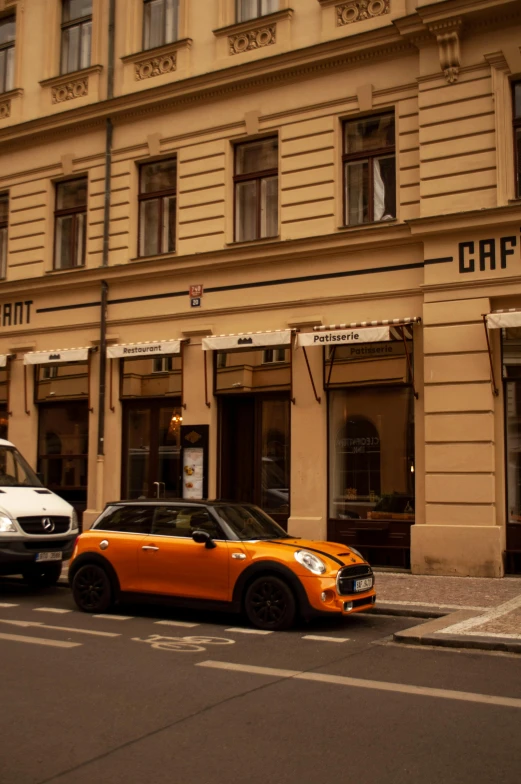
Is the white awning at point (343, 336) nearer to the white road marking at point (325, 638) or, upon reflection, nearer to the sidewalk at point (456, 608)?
the sidewalk at point (456, 608)

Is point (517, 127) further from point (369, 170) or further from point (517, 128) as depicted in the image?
point (369, 170)

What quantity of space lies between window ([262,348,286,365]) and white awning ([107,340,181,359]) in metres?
1.73

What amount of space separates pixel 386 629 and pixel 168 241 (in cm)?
1044

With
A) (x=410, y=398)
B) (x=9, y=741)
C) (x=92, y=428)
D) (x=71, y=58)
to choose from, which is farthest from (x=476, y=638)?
(x=71, y=58)

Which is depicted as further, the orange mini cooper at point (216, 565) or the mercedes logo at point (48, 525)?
the mercedes logo at point (48, 525)

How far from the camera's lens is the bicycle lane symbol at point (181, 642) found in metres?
8.64

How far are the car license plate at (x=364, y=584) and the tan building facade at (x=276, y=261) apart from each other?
3.97 m

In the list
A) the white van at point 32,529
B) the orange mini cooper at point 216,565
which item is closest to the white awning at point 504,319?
the orange mini cooper at point 216,565

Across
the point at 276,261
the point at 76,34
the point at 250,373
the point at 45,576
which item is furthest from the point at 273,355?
the point at 76,34

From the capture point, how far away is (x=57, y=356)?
18.2m

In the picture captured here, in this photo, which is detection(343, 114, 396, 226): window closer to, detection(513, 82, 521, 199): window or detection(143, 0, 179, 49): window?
detection(513, 82, 521, 199): window

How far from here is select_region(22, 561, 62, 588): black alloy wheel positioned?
13.0 m

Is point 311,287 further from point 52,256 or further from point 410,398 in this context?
point 52,256

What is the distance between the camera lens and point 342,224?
51.6ft
